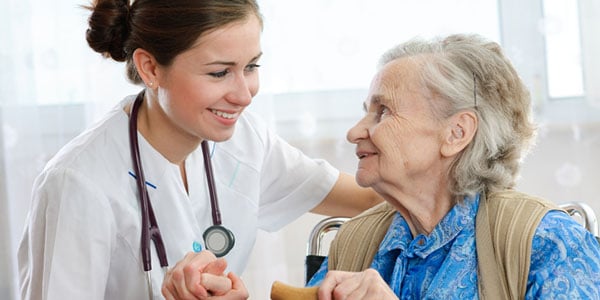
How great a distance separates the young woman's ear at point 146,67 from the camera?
1685 millimetres

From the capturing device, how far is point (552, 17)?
8.55 ft

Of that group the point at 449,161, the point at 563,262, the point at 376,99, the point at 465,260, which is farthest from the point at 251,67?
the point at 563,262

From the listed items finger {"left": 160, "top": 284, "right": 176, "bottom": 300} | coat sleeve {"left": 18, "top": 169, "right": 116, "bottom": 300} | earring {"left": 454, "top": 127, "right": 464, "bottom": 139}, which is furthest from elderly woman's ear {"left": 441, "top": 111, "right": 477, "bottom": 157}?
coat sleeve {"left": 18, "top": 169, "right": 116, "bottom": 300}

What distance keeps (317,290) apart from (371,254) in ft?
1.00

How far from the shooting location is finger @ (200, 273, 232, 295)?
1.35m

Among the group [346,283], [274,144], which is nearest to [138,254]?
[274,144]

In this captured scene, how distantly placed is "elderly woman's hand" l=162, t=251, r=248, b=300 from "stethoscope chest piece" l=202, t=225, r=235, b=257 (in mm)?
285

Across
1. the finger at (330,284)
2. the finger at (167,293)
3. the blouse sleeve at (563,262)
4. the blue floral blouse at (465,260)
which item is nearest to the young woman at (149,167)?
the finger at (167,293)

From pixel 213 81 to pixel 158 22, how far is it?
0.15 metres

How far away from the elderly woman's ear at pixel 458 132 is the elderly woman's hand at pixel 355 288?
287 mm

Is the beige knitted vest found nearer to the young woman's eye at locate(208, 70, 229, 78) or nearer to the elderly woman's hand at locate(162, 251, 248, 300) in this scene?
the elderly woman's hand at locate(162, 251, 248, 300)

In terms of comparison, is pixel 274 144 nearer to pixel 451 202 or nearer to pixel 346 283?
pixel 451 202

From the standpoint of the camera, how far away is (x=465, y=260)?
1.38 m

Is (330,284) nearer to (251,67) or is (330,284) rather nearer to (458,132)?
(458,132)
